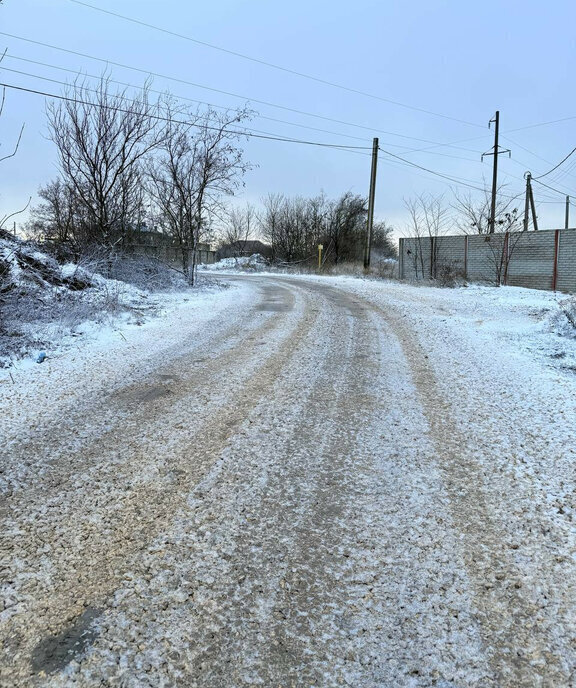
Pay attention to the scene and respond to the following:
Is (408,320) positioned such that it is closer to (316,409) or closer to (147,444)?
(316,409)

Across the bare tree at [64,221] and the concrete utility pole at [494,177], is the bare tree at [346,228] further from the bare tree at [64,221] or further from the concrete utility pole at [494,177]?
the bare tree at [64,221]

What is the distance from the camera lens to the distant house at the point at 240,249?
45188mm

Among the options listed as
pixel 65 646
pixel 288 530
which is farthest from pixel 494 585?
pixel 65 646

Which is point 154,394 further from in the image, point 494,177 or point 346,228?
point 346,228

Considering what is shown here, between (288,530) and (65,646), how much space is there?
0.93m

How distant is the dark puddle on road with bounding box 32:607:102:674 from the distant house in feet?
145

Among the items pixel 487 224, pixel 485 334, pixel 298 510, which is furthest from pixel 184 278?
pixel 487 224

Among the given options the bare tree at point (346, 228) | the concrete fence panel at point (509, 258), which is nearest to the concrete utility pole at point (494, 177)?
the concrete fence panel at point (509, 258)

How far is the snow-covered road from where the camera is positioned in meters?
1.36

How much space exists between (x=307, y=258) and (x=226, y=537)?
3680 centimetres

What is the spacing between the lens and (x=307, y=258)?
37.7 metres

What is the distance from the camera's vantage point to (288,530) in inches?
77.6

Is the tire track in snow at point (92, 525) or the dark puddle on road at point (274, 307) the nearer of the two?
the tire track in snow at point (92, 525)

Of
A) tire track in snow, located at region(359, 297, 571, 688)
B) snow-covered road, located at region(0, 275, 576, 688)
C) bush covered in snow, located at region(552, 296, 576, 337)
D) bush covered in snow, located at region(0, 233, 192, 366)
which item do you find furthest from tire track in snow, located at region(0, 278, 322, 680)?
bush covered in snow, located at region(552, 296, 576, 337)
